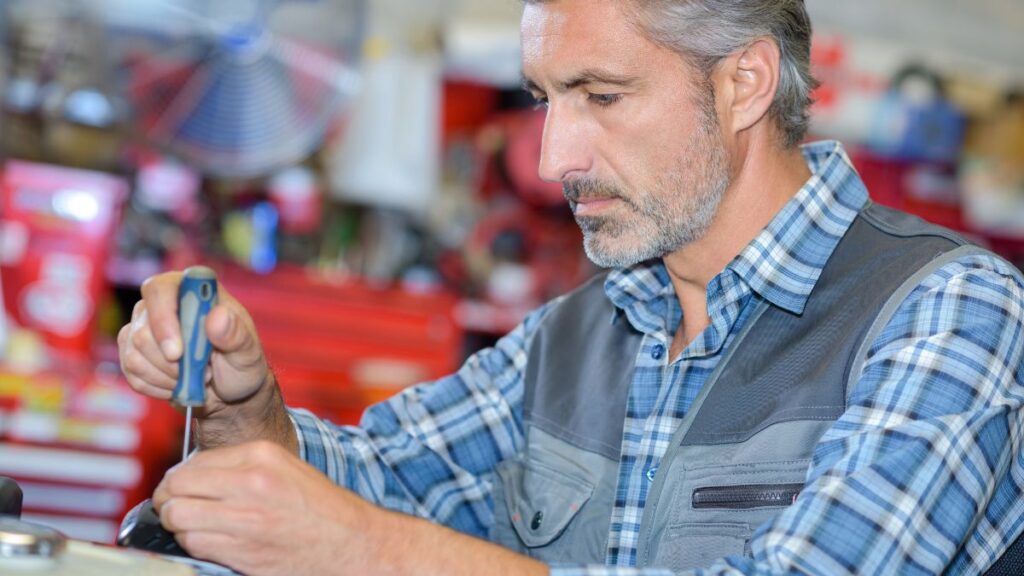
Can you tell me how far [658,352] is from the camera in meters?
1.72

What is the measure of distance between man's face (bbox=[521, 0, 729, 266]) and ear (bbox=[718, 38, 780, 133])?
0.05m

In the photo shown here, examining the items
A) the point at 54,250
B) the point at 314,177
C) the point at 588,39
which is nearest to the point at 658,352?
the point at 588,39

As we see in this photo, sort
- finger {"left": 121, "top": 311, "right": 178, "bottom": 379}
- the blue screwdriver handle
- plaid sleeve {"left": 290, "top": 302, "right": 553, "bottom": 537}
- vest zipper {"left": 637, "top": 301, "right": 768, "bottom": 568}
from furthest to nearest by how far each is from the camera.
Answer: plaid sleeve {"left": 290, "top": 302, "right": 553, "bottom": 537}, vest zipper {"left": 637, "top": 301, "right": 768, "bottom": 568}, finger {"left": 121, "top": 311, "right": 178, "bottom": 379}, the blue screwdriver handle

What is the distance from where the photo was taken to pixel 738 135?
176cm

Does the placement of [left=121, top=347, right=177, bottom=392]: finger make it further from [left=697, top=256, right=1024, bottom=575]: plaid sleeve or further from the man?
[left=697, top=256, right=1024, bottom=575]: plaid sleeve

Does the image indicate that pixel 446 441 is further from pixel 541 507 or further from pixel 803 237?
pixel 803 237

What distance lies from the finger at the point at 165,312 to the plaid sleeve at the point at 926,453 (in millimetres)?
573

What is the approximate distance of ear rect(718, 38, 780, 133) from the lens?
5.73ft

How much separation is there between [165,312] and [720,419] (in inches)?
25.7

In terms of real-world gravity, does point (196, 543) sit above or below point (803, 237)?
below

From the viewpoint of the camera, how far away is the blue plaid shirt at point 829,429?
121 cm

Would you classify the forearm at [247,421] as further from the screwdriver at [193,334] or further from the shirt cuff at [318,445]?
the screwdriver at [193,334]

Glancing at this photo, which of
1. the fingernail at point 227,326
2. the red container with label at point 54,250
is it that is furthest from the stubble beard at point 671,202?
the red container with label at point 54,250

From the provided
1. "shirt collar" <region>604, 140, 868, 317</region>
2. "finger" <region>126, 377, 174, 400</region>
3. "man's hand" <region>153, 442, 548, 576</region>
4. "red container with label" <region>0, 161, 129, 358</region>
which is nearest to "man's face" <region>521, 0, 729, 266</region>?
"shirt collar" <region>604, 140, 868, 317</region>
